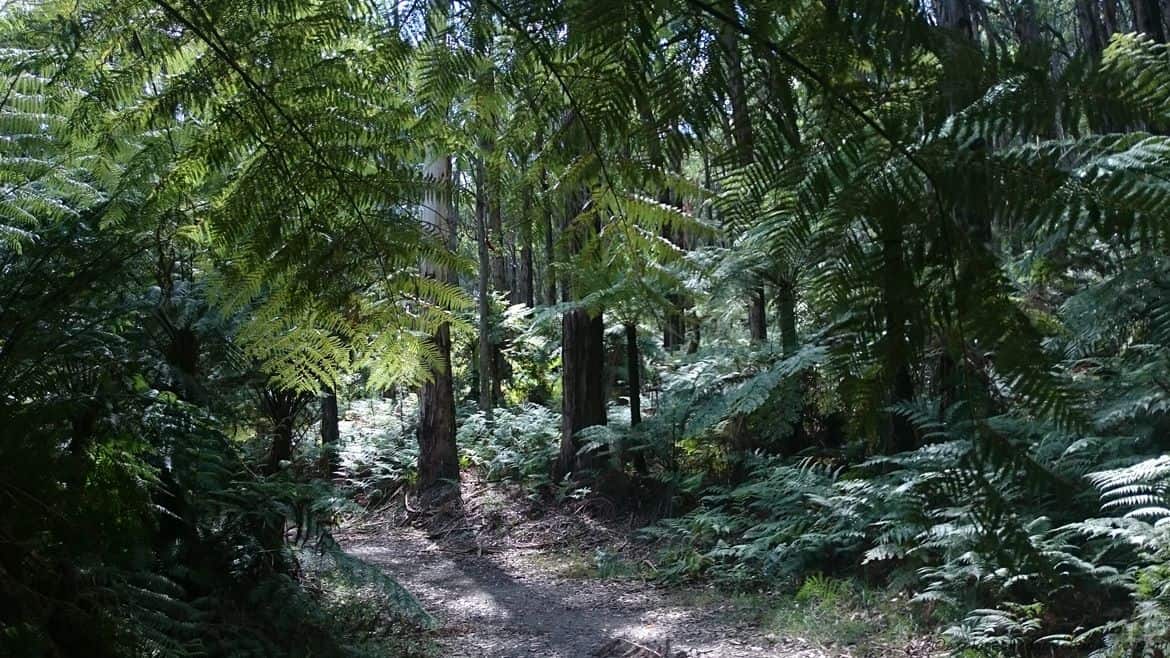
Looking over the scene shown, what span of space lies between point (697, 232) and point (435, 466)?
30.2ft

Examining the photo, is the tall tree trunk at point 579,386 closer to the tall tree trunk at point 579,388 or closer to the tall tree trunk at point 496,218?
the tall tree trunk at point 579,388

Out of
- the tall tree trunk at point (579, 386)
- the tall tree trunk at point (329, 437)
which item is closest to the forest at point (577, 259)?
the tall tree trunk at point (579, 386)

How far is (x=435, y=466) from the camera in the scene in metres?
10.9

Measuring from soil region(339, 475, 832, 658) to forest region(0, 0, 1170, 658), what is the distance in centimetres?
6

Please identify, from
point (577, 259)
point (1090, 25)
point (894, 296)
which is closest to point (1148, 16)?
point (1090, 25)

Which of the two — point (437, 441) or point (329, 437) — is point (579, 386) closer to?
point (437, 441)

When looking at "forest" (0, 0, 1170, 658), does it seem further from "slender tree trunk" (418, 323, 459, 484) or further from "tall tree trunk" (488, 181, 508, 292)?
"slender tree trunk" (418, 323, 459, 484)

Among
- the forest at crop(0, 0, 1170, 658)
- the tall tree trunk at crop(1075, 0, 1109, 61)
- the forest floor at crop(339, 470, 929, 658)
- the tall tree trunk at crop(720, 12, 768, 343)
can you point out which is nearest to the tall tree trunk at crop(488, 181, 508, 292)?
the forest at crop(0, 0, 1170, 658)

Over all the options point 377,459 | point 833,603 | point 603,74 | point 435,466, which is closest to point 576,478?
point 435,466

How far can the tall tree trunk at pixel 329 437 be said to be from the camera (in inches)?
516

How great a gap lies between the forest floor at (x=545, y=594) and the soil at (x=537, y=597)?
0.4 inches

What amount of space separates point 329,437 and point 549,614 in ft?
28.4

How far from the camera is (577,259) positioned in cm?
223

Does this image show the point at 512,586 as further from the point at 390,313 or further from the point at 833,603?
the point at 390,313
